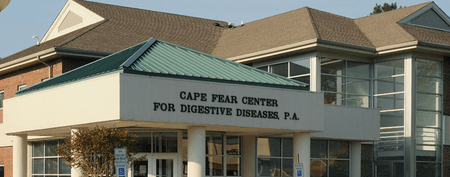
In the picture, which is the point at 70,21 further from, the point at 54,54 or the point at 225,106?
the point at 225,106

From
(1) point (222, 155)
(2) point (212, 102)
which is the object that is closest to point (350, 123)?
(1) point (222, 155)

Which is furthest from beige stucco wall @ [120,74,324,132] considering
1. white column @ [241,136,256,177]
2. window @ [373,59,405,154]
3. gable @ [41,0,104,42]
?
gable @ [41,0,104,42]

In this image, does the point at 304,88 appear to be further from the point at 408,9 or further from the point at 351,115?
the point at 408,9

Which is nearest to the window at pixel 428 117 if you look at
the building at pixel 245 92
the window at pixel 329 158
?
the building at pixel 245 92

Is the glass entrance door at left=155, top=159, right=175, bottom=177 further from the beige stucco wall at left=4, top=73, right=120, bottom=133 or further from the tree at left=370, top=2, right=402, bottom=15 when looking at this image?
the tree at left=370, top=2, right=402, bottom=15

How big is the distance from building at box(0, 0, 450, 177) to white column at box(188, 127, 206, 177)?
1.8 inches

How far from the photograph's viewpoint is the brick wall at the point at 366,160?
29891 millimetres

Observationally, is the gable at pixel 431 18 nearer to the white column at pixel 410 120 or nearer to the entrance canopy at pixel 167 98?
the white column at pixel 410 120

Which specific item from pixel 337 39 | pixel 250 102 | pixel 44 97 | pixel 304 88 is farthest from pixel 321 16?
pixel 44 97

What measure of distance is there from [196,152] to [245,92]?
8.13ft

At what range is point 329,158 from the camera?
92.6 feet

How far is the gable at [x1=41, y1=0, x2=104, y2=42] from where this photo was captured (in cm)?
3428

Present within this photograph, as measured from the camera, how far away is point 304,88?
22.6 meters

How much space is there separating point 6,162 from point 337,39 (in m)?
16.8
